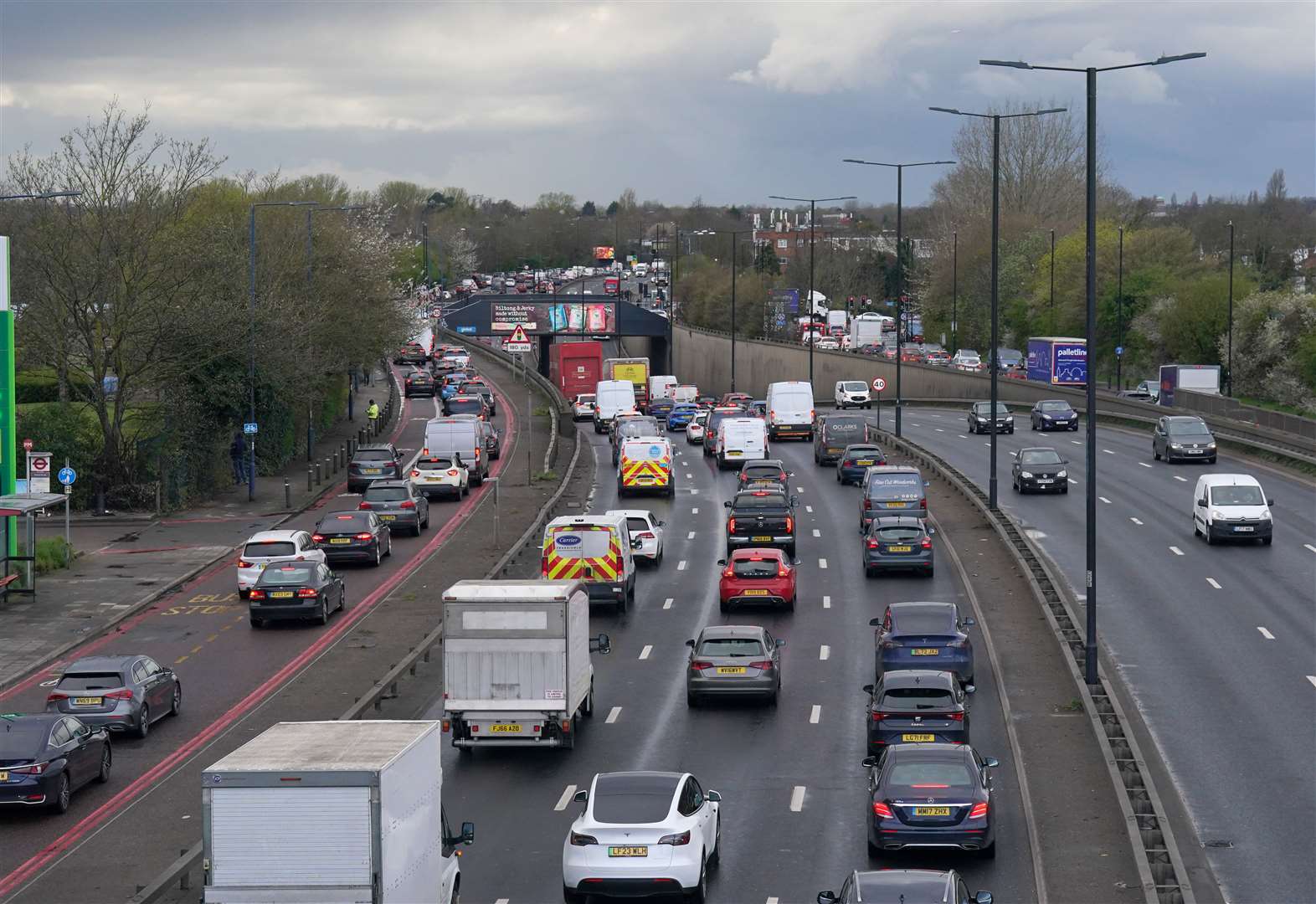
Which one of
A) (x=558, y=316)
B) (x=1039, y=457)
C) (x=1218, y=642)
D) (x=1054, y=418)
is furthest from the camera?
(x=558, y=316)

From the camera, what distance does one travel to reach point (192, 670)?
Result: 1195 inches

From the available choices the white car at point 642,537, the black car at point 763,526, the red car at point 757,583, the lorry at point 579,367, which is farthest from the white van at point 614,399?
the red car at point 757,583

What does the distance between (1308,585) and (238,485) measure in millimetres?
35257

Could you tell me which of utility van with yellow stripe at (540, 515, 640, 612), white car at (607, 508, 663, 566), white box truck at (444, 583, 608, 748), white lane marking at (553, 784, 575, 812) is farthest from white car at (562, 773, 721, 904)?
white car at (607, 508, 663, 566)

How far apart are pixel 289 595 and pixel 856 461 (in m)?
25.8

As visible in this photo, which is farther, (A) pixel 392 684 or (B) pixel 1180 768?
(A) pixel 392 684

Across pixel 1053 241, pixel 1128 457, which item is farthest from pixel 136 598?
pixel 1053 241

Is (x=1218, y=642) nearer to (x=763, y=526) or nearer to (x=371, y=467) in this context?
(x=763, y=526)

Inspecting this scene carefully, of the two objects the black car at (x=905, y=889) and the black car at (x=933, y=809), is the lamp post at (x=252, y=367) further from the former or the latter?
the black car at (x=905, y=889)

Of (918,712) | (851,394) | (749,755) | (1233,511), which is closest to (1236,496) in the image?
(1233,511)

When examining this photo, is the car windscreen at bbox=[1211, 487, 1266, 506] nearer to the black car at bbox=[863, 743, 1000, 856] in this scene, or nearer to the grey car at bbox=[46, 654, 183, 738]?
the black car at bbox=[863, 743, 1000, 856]

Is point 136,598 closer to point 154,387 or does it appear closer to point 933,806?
point 154,387

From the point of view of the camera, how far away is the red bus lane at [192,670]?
67.8 ft

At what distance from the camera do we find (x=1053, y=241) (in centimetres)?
11594
